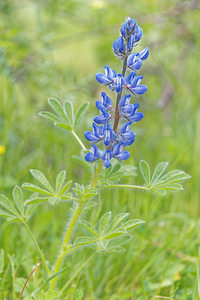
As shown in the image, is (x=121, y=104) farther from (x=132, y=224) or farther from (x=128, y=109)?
(x=132, y=224)

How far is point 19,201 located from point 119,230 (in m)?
0.48

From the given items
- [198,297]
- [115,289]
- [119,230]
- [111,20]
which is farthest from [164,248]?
[111,20]

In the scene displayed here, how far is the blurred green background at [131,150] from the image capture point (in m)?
2.06

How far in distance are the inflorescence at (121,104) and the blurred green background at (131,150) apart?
0.61 m

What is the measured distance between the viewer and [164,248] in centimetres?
224

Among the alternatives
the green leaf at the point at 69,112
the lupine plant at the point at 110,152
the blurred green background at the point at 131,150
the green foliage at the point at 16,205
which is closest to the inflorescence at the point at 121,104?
the lupine plant at the point at 110,152

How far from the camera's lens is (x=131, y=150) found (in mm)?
3230

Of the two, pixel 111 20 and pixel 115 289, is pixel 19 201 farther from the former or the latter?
pixel 111 20

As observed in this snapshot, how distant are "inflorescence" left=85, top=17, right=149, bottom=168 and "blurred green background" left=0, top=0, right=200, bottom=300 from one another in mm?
607

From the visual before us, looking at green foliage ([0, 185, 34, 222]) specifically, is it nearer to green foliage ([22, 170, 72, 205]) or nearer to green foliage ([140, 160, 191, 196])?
green foliage ([22, 170, 72, 205])

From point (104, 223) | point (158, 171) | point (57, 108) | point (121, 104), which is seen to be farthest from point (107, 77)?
point (104, 223)

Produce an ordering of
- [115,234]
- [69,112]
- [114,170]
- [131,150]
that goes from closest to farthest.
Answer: [115,234], [114,170], [69,112], [131,150]

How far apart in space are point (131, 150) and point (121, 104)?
67.6 inches

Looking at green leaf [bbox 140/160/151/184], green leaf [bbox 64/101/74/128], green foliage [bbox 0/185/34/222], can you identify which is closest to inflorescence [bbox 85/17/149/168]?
green leaf [bbox 140/160/151/184]
